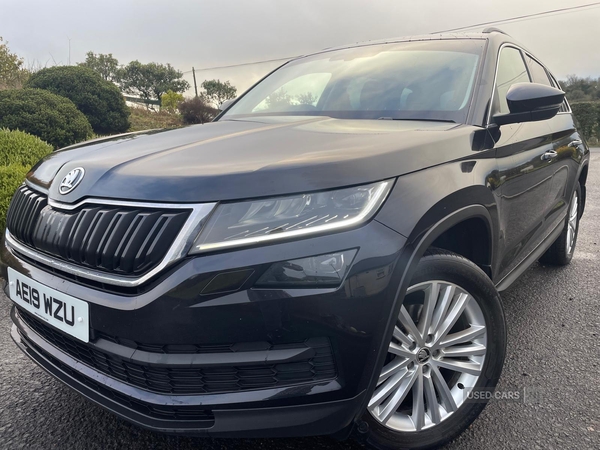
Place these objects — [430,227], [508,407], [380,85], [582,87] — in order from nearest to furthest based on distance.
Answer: [430,227] → [508,407] → [380,85] → [582,87]

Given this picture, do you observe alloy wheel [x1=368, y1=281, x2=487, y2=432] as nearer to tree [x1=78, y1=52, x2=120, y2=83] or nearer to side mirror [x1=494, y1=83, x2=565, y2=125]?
side mirror [x1=494, y1=83, x2=565, y2=125]

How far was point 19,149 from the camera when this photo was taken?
16.5 ft

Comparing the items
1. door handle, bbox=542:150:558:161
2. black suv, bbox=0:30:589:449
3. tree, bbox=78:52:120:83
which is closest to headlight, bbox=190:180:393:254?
black suv, bbox=0:30:589:449

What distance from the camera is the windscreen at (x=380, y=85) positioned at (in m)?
2.29

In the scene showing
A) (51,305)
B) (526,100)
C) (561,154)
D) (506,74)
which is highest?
(506,74)

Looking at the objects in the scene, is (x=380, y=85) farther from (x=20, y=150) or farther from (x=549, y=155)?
(x=20, y=150)

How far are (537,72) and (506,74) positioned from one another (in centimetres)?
100

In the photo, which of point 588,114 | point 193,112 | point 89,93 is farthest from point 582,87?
point 89,93

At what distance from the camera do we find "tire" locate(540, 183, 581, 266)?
3.76 m

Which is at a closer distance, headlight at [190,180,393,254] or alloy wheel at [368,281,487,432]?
headlight at [190,180,393,254]

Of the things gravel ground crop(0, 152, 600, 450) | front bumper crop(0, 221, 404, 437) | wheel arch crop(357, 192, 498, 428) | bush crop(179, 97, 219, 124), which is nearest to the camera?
front bumper crop(0, 221, 404, 437)

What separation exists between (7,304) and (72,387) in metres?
1.98

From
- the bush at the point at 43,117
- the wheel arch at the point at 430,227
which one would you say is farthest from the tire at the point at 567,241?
the bush at the point at 43,117

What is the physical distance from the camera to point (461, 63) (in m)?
2.43
